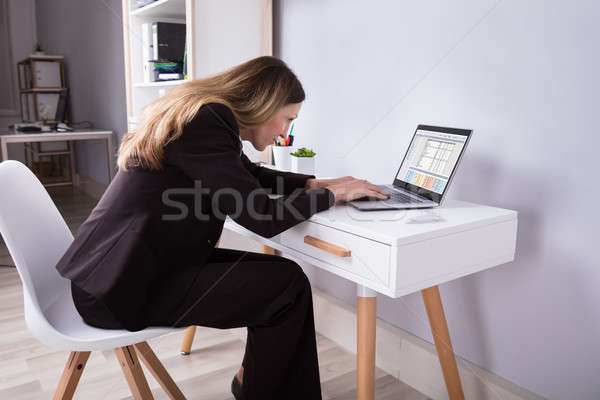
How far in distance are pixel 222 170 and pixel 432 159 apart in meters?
0.61

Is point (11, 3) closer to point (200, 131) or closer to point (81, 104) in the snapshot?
point (81, 104)

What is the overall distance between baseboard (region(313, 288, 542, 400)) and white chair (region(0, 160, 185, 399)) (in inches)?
30.7

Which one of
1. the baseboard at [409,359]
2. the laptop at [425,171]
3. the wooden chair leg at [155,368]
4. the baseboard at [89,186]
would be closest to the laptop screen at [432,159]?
the laptop at [425,171]

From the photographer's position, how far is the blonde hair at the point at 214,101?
116cm

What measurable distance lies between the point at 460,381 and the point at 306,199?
2.53 ft

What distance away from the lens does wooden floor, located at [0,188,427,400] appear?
1.66 metres

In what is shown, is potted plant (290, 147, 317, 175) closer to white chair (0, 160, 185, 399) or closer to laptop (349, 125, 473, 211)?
laptop (349, 125, 473, 211)

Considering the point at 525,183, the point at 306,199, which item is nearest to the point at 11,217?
the point at 306,199

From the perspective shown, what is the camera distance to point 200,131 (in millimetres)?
1153

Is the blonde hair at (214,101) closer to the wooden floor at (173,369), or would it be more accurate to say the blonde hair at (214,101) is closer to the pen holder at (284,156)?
the pen holder at (284,156)

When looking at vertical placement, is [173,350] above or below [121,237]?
below

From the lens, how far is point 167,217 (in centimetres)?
119

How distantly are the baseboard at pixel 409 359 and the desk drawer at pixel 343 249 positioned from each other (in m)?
0.65

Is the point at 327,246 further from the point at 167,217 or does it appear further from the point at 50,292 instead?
the point at 50,292
